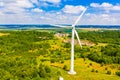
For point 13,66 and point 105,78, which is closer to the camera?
point 105,78

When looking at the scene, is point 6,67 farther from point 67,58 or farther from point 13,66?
point 67,58

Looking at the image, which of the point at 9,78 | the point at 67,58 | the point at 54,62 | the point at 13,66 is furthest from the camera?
the point at 67,58

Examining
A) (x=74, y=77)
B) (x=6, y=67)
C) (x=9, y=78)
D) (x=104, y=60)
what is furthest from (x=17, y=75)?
(x=104, y=60)

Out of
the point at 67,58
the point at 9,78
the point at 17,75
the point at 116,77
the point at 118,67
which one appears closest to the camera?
the point at 9,78

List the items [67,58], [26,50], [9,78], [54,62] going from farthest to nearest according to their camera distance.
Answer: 1. [26,50]
2. [67,58]
3. [54,62]
4. [9,78]

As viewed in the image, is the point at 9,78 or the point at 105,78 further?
the point at 105,78

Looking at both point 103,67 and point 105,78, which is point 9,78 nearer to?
point 105,78

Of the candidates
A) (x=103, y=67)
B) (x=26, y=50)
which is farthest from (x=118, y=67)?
(x=26, y=50)

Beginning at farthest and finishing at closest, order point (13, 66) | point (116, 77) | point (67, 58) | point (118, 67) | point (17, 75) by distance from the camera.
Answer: point (67, 58) < point (118, 67) < point (13, 66) < point (116, 77) < point (17, 75)
